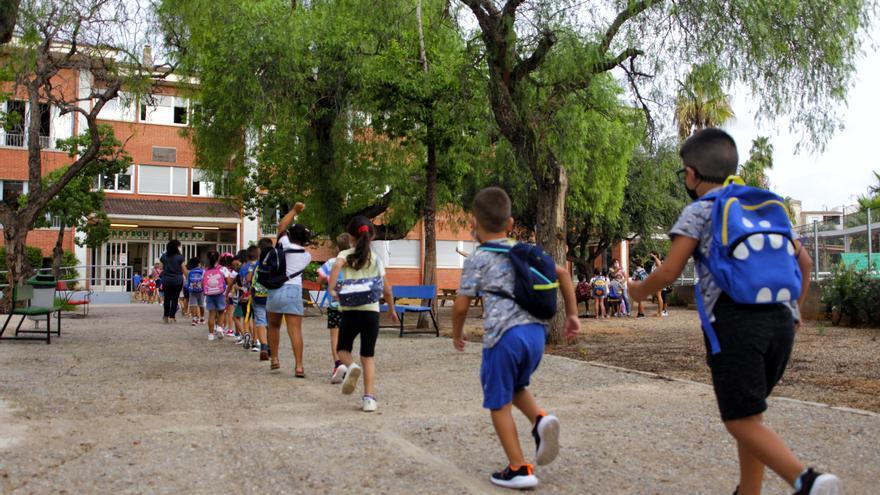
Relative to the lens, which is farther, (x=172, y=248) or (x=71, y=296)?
(x=71, y=296)

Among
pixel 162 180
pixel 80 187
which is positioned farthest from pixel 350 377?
pixel 162 180

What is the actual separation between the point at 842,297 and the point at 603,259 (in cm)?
3802

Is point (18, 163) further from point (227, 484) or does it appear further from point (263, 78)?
point (227, 484)

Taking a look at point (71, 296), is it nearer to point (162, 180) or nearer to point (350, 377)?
point (350, 377)

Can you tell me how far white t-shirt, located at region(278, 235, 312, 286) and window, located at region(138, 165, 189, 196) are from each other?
121 feet

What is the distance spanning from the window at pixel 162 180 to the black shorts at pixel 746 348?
43.2 meters

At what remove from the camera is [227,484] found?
415cm

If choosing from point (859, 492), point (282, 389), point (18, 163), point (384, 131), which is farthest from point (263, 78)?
point (18, 163)

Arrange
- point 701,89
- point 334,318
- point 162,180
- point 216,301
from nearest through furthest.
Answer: point 334,318 < point 701,89 < point 216,301 < point 162,180

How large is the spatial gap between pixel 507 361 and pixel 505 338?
0.39 feet

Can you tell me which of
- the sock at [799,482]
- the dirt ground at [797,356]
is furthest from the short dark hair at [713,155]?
the dirt ground at [797,356]

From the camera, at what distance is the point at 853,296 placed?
16.7 metres

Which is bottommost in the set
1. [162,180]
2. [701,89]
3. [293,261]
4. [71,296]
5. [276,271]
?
[71,296]

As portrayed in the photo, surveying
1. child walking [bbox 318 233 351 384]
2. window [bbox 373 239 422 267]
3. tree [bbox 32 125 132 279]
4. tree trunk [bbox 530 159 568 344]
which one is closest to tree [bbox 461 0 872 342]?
tree trunk [bbox 530 159 568 344]
